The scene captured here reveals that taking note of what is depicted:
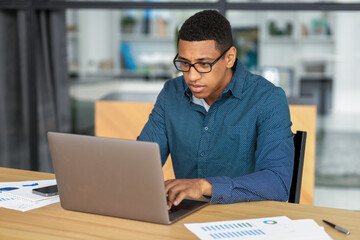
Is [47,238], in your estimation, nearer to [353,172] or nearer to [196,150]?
[196,150]

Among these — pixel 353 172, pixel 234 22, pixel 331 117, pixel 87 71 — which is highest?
pixel 234 22

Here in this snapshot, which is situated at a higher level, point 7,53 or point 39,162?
point 7,53

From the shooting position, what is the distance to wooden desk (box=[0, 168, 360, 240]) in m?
1.56

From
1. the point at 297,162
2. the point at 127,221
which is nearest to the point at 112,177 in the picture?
the point at 127,221

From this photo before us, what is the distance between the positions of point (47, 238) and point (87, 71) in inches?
120

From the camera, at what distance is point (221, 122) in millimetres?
2217

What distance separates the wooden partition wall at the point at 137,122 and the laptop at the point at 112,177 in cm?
200

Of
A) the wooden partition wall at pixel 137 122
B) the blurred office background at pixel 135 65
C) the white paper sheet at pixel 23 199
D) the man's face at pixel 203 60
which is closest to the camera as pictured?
the white paper sheet at pixel 23 199

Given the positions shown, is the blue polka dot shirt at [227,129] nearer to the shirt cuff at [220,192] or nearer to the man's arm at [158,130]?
the man's arm at [158,130]

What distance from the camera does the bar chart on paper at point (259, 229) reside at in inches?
59.9

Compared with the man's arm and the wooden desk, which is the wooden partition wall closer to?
the man's arm

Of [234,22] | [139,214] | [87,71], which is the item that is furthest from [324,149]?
[139,214]

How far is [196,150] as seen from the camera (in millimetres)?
2264

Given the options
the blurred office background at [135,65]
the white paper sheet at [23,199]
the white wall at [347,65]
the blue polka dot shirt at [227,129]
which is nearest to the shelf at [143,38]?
the blurred office background at [135,65]
